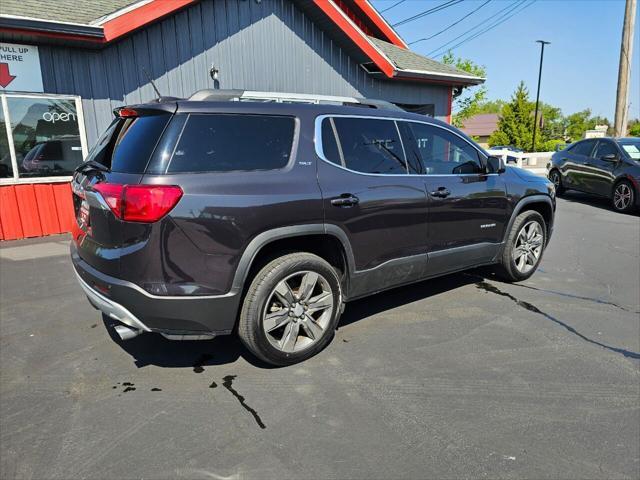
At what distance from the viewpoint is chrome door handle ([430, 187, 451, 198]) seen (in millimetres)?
4031

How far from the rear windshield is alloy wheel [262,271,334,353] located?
122 cm

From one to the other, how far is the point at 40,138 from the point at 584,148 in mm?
12047

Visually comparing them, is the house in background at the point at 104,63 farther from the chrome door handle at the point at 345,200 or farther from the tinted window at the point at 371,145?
the chrome door handle at the point at 345,200

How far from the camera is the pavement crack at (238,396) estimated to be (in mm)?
2693

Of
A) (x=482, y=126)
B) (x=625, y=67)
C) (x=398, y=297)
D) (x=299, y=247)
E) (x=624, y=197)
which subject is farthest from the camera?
(x=482, y=126)

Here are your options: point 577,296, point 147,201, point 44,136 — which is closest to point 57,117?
point 44,136

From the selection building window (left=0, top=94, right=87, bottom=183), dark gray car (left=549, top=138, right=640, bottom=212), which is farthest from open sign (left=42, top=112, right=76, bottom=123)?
dark gray car (left=549, top=138, right=640, bottom=212)

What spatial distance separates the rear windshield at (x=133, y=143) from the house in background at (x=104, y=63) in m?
4.61

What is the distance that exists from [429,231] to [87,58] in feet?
22.7

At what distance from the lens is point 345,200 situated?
3.40 meters

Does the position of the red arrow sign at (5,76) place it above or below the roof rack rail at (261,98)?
above

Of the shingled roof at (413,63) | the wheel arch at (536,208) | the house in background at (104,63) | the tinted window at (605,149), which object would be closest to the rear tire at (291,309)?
the wheel arch at (536,208)

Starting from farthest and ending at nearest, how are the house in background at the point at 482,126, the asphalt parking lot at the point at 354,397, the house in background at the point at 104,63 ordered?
the house in background at the point at 482,126
the house in background at the point at 104,63
the asphalt parking lot at the point at 354,397

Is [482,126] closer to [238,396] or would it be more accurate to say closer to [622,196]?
[622,196]
